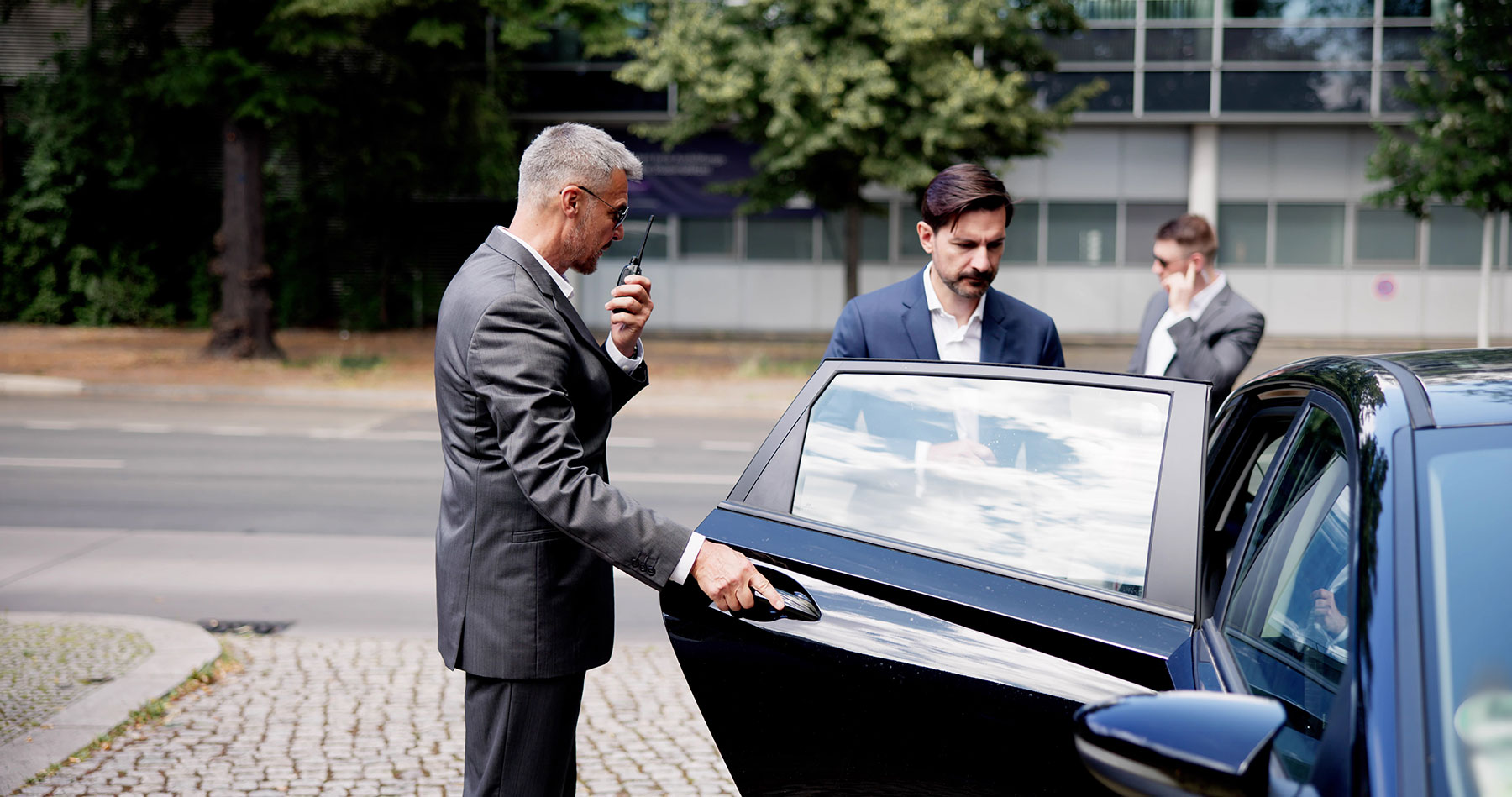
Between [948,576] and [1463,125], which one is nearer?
[948,576]

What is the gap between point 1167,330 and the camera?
5.03 m

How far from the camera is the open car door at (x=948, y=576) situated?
7.20ft

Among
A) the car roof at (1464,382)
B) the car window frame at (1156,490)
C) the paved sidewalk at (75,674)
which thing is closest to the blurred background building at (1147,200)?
the paved sidewalk at (75,674)

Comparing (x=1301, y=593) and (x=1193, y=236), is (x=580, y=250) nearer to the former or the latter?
(x=1301, y=593)

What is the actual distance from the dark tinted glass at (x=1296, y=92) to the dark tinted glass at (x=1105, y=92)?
1.79m

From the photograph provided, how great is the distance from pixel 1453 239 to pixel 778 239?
43.9 ft

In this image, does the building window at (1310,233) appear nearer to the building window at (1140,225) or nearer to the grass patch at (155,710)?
the building window at (1140,225)

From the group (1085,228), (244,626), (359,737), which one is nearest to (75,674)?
(244,626)

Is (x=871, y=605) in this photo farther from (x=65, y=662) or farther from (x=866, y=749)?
(x=65, y=662)

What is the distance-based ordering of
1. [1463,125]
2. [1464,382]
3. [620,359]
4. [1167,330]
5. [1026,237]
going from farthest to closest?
[1026,237], [1463,125], [1167,330], [620,359], [1464,382]

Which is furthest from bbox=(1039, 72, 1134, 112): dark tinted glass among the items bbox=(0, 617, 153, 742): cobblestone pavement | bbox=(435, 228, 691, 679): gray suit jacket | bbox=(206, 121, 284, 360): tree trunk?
bbox=(435, 228, 691, 679): gray suit jacket

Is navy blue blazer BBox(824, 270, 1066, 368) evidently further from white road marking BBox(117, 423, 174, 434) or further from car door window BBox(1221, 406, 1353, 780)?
white road marking BBox(117, 423, 174, 434)

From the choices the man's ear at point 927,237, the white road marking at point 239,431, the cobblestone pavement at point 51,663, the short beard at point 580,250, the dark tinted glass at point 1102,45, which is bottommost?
the cobblestone pavement at point 51,663

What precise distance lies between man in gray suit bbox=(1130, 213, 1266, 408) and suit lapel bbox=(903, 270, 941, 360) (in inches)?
56.6
